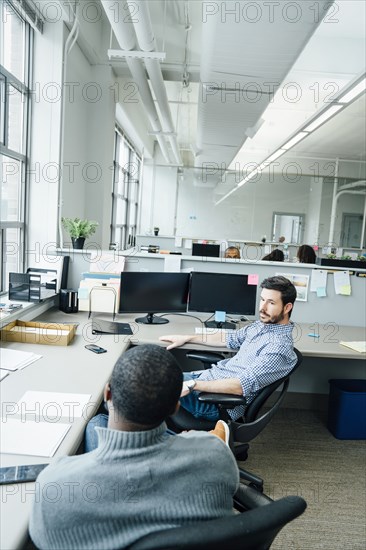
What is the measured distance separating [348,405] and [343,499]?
2.45ft

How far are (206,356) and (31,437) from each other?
1.23 meters

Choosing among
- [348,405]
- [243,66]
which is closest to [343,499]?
[348,405]

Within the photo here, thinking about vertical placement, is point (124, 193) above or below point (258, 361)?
above

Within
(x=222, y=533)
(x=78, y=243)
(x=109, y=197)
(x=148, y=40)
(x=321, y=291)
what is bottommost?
(x=222, y=533)

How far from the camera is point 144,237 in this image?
6.89m

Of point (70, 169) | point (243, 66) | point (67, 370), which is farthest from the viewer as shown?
point (70, 169)

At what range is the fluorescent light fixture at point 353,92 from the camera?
3.41 metres

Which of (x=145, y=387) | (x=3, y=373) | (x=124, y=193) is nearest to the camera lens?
(x=145, y=387)

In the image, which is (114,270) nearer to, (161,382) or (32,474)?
(32,474)

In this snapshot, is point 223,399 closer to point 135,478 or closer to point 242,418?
point 242,418

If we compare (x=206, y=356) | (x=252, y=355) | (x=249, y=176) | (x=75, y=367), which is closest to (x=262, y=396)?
(x=252, y=355)

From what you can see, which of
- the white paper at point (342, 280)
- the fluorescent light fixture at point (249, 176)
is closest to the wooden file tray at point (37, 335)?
the white paper at point (342, 280)

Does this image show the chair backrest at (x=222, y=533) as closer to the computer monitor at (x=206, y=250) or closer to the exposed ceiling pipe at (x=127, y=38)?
the exposed ceiling pipe at (x=127, y=38)

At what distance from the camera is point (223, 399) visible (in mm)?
1854
